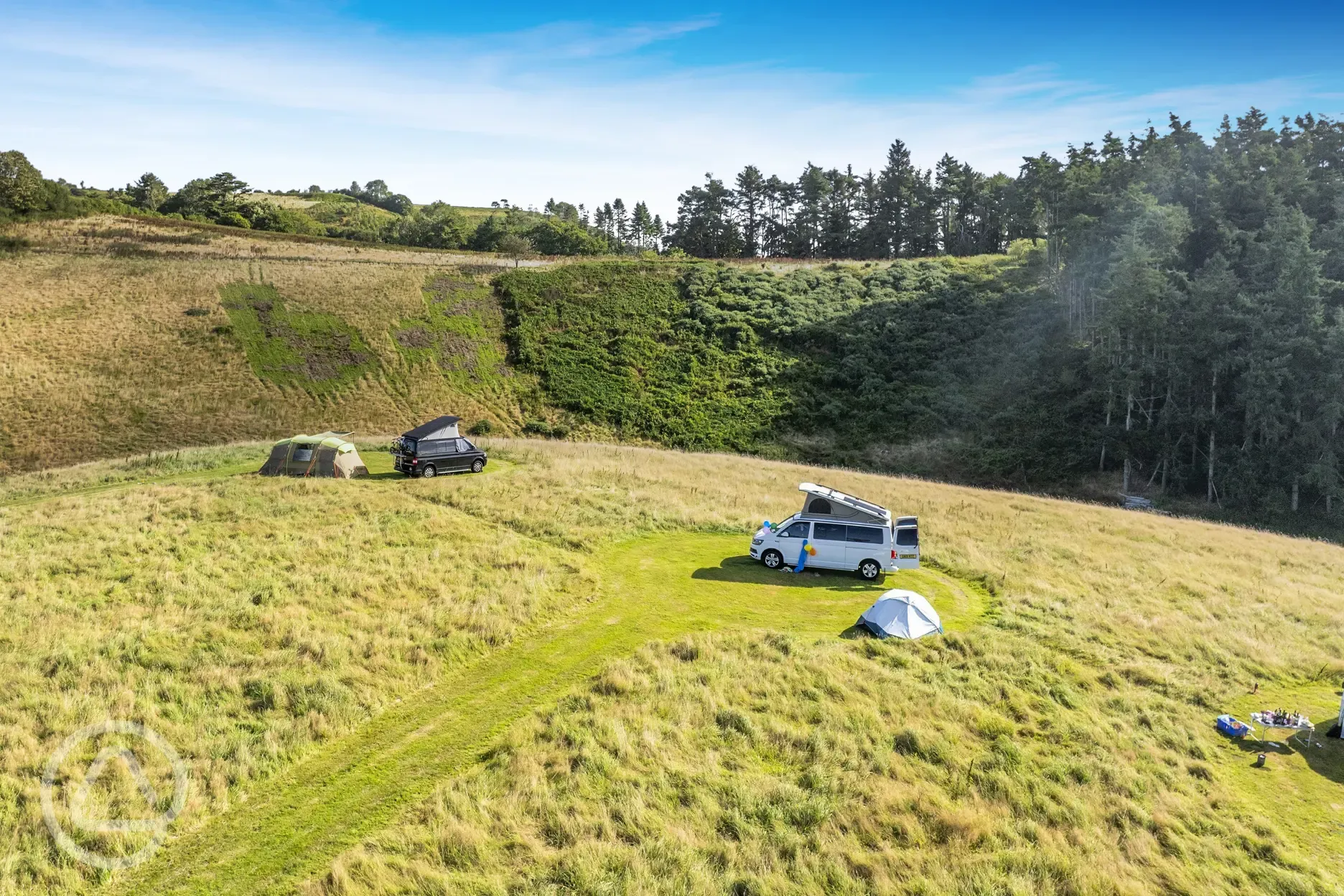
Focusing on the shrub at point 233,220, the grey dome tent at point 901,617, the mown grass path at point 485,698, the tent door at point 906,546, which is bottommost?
the mown grass path at point 485,698

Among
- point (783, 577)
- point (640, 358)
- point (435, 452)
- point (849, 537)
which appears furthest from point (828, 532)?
point (640, 358)

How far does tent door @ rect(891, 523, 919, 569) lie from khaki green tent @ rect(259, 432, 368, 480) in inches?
955

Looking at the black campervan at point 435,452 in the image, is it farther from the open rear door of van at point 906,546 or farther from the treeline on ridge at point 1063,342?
the treeline on ridge at point 1063,342

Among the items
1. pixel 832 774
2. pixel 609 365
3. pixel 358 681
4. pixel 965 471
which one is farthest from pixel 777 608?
pixel 609 365

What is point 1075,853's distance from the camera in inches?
429

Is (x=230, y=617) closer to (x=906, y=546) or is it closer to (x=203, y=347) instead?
(x=906, y=546)

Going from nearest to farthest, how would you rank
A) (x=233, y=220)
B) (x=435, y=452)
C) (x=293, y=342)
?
(x=435, y=452) → (x=293, y=342) → (x=233, y=220)

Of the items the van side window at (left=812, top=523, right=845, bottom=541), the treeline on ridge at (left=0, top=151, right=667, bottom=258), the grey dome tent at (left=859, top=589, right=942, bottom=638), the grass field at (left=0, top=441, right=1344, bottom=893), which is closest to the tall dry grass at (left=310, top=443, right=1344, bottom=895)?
the grass field at (left=0, top=441, right=1344, bottom=893)

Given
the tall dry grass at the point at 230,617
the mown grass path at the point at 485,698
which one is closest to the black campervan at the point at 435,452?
the tall dry grass at the point at 230,617

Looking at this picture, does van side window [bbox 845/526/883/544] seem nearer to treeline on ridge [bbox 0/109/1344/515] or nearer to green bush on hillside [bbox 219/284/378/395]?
treeline on ridge [bbox 0/109/1344/515]

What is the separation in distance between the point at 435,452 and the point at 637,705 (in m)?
21.8

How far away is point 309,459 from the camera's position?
31156mm

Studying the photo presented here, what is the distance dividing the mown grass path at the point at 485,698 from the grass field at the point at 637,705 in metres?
0.07

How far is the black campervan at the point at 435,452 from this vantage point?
106ft
